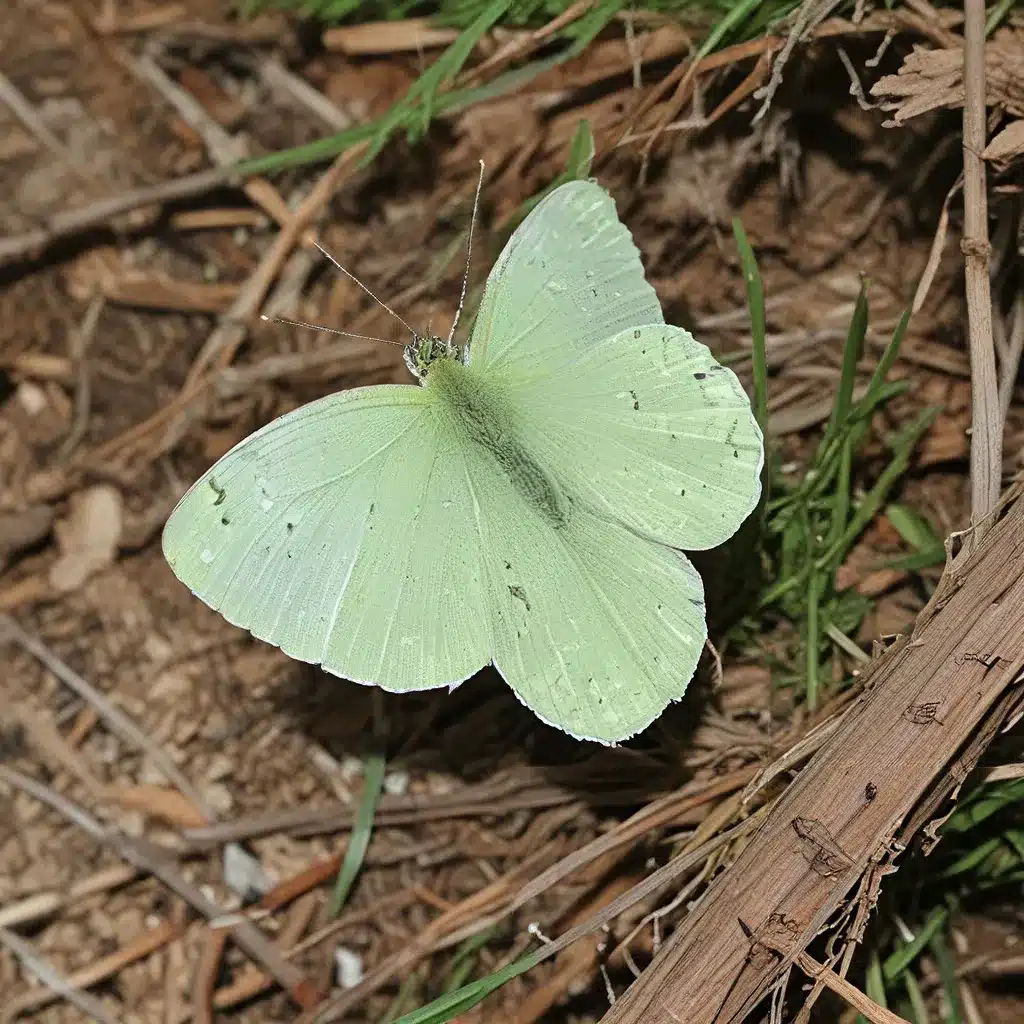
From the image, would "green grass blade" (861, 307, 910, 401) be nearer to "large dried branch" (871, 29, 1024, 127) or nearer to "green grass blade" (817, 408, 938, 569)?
"green grass blade" (817, 408, 938, 569)

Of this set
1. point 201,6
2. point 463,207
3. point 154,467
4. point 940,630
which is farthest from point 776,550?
point 201,6

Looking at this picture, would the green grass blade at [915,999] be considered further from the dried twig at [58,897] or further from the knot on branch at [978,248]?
the dried twig at [58,897]

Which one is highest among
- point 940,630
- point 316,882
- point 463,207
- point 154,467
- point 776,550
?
point 463,207

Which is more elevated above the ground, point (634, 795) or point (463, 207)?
point (463, 207)

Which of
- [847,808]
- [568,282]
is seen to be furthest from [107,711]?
[847,808]

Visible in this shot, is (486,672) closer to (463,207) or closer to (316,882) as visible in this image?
(316,882)

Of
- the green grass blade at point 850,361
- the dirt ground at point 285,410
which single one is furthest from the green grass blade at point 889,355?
the dirt ground at point 285,410
